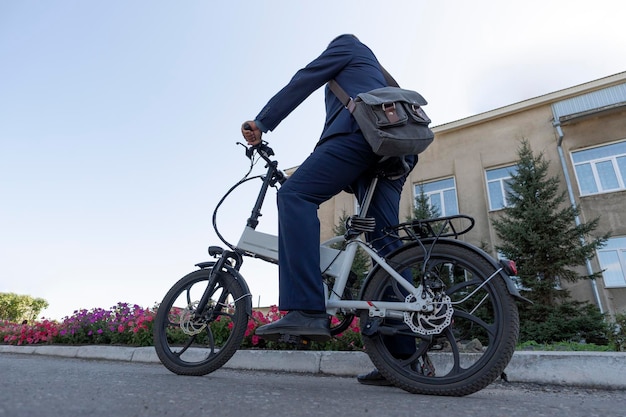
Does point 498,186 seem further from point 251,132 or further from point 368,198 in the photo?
point 251,132

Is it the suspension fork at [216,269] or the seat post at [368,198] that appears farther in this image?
the suspension fork at [216,269]

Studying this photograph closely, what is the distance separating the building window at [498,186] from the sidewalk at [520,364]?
12.5 meters

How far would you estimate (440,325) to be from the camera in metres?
1.92

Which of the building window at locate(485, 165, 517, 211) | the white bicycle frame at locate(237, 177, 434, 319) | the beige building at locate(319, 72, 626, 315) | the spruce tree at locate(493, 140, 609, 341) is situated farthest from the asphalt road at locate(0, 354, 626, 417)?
the building window at locate(485, 165, 517, 211)

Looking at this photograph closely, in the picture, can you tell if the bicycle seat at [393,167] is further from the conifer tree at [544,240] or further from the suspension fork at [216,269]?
the conifer tree at [544,240]

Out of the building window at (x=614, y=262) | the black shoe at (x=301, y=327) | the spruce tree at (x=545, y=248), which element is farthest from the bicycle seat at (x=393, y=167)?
the building window at (x=614, y=262)

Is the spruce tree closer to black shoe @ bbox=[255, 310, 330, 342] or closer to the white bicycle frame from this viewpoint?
the white bicycle frame

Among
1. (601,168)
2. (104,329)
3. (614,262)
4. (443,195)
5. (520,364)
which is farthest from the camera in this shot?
(443,195)

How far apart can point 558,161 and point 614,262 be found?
12.1 feet

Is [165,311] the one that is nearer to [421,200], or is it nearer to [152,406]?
[152,406]

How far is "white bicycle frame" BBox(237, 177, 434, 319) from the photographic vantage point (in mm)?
1998

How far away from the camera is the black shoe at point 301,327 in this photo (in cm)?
198

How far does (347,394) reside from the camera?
5.66ft

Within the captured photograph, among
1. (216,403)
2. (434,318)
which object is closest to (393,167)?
(434,318)
